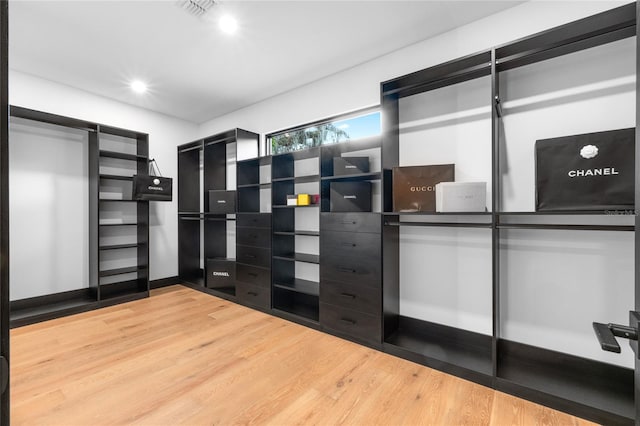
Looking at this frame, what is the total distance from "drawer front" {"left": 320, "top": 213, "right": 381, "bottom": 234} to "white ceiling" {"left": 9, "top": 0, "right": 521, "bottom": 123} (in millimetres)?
1556

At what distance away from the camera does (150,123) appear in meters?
4.29

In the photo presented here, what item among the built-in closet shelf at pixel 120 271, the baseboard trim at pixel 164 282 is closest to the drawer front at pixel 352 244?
the built-in closet shelf at pixel 120 271

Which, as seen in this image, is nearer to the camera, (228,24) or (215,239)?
(228,24)

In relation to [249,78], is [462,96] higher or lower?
lower

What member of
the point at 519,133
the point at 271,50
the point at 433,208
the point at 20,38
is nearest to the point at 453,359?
the point at 433,208

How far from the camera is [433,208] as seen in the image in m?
2.29

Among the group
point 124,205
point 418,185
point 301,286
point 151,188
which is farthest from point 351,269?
point 124,205

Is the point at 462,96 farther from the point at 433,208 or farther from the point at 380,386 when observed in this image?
the point at 380,386

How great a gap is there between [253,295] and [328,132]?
2.12 m

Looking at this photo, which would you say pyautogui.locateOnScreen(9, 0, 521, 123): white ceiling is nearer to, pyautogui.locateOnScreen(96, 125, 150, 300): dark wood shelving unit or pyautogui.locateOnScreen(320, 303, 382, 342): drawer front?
pyautogui.locateOnScreen(96, 125, 150, 300): dark wood shelving unit

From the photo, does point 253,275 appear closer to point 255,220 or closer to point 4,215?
point 255,220

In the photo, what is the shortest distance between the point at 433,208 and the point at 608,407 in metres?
1.48

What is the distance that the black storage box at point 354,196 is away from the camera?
2.76 metres

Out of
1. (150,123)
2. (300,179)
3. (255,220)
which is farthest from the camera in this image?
(150,123)
